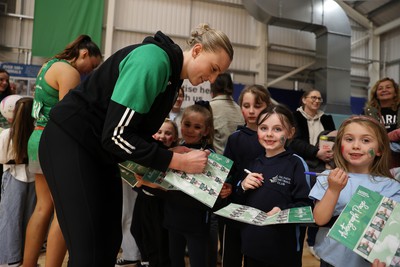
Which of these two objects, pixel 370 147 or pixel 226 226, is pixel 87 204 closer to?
pixel 226 226

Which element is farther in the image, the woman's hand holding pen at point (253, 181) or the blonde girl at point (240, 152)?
the blonde girl at point (240, 152)

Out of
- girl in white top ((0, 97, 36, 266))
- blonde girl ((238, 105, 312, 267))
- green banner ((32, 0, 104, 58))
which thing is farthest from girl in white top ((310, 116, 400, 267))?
green banner ((32, 0, 104, 58))

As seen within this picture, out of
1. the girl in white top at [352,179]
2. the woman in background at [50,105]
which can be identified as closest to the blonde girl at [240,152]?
the girl in white top at [352,179]

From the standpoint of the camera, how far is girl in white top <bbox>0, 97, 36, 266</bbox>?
6.01 ft

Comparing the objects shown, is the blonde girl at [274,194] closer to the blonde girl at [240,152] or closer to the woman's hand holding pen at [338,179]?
the blonde girl at [240,152]

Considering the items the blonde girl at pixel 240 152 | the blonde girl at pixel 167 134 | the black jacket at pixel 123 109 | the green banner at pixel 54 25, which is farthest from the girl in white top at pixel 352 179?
the green banner at pixel 54 25

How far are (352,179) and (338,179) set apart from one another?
19 centimetres

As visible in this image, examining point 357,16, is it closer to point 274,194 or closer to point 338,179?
point 274,194

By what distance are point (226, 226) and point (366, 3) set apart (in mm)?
7083

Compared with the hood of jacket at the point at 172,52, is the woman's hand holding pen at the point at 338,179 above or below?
below

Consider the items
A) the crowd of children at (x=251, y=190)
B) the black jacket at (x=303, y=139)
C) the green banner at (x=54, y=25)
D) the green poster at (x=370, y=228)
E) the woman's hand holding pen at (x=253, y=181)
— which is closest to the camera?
the green poster at (x=370, y=228)

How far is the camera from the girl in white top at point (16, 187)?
1.83m

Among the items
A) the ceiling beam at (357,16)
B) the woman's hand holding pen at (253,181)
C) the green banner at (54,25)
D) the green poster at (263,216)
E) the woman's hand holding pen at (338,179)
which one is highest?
the ceiling beam at (357,16)

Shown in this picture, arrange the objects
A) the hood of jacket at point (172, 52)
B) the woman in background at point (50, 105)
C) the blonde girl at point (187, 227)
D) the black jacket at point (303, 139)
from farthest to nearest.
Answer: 1. the black jacket at point (303, 139)
2. the blonde girl at point (187, 227)
3. the woman in background at point (50, 105)
4. the hood of jacket at point (172, 52)
